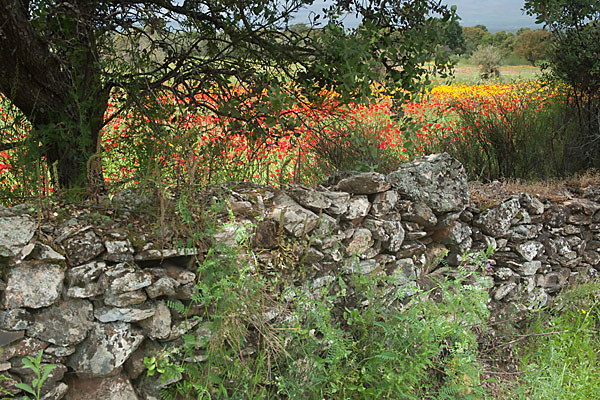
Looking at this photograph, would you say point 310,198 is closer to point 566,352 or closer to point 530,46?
→ point 566,352

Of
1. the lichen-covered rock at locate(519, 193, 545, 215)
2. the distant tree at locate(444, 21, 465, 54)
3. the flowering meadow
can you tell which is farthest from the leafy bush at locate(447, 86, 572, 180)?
the lichen-covered rock at locate(519, 193, 545, 215)

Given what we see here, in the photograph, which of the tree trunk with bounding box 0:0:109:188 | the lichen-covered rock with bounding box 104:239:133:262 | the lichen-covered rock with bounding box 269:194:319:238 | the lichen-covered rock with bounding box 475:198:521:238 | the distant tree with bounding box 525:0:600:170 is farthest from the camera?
the distant tree with bounding box 525:0:600:170

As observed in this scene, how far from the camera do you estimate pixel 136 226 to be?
238cm

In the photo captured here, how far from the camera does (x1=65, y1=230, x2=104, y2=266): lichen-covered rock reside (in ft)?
6.84

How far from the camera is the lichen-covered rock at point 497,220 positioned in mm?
3639

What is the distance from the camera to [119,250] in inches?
85.2

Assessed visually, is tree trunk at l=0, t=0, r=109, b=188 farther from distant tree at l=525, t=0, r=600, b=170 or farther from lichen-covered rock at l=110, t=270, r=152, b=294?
distant tree at l=525, t=0, r=600, b=170

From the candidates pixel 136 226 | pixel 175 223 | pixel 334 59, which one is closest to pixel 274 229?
pixel 175 223

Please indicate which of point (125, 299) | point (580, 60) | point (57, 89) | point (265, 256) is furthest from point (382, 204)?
point (580, 60)

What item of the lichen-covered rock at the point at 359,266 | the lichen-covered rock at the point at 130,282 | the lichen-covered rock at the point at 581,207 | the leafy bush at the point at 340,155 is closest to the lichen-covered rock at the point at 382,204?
the lichen-covered rock at the point at 359,266

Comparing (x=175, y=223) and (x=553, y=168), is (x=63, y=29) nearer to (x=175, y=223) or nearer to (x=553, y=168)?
(x=175, y=223)

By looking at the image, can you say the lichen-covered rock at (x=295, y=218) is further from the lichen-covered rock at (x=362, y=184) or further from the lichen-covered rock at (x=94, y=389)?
the lichen-covered rock at (x=94, y=389)

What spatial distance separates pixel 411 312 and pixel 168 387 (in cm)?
122

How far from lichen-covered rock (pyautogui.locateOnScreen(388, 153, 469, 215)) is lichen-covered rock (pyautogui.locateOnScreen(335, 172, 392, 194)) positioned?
231mm
